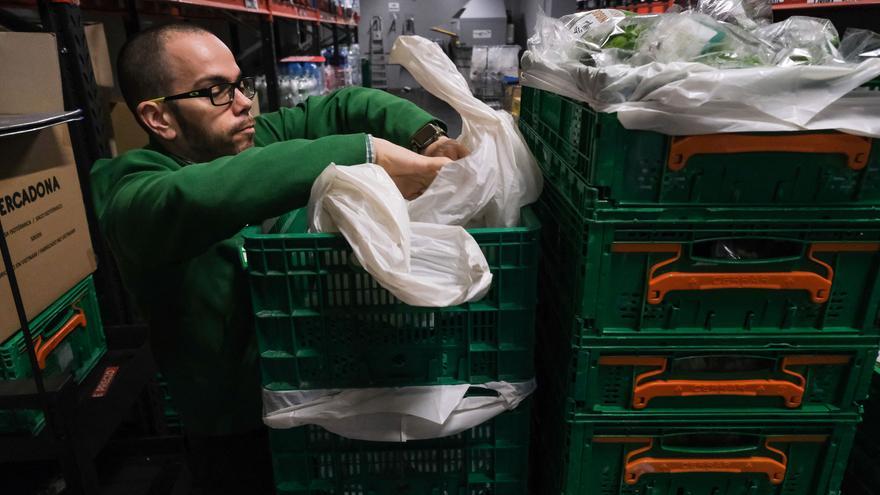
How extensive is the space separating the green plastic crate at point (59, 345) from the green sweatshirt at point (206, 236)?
25 centimetres

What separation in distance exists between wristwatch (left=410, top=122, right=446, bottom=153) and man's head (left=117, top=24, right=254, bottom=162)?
394 mm

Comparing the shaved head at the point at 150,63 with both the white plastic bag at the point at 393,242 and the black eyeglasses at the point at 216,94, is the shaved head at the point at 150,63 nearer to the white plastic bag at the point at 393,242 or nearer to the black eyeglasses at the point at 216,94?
the black eyeglasses at the point at 216,94

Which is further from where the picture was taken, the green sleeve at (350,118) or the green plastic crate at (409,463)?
the green sleeve at (350,118)

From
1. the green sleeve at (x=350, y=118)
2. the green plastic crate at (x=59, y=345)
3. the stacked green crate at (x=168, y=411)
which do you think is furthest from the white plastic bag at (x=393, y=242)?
the stacked green crate at (x=168, y=411)

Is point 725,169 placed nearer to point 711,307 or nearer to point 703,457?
point 711,307

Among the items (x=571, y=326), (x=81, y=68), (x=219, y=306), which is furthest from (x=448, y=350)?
(x=81, y=68)

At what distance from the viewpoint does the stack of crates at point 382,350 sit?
3.16 feet

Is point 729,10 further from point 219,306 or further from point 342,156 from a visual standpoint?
point 219,306

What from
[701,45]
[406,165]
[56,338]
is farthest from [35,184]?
[701,45]

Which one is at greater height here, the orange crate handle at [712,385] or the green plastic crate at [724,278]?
the green plastic crate at [724,278]

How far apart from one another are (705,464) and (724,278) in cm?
39

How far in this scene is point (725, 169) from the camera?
2.99 ft

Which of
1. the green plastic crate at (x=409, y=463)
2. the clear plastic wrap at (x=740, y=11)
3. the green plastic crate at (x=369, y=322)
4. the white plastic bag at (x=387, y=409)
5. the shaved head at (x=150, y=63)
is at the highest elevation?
the clear plastic wrap at (x=740, y=11)

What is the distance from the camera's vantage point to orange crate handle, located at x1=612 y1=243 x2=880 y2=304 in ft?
3.12
